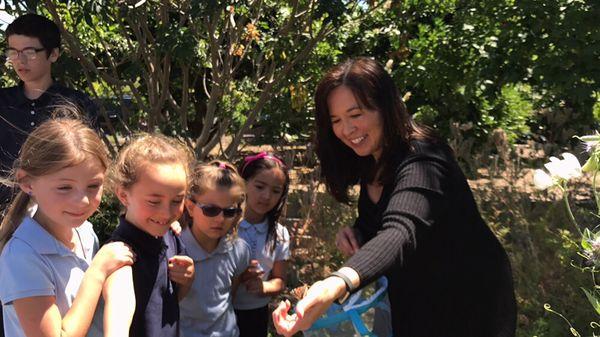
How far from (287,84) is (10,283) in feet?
13.8

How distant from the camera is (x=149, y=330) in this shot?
7.60 ft

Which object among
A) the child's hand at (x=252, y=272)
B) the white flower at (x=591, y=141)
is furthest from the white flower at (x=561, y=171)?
the child's hand at (x=252, y=272)

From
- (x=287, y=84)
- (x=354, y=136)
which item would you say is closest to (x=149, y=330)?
(x=354, y=136)

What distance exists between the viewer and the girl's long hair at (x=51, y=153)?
2216 mm

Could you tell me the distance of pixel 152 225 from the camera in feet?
7.63

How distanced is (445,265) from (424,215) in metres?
0.24

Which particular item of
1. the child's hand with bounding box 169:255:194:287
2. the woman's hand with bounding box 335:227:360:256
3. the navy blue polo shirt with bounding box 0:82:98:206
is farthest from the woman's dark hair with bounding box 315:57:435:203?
the navy blue polo shirt with bounding box 0:82:98:206

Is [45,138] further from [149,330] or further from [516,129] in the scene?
[516,129]

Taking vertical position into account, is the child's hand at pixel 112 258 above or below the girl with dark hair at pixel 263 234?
above

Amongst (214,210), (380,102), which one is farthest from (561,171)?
(214,210)

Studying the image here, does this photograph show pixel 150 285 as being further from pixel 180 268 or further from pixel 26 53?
pixel 26 53

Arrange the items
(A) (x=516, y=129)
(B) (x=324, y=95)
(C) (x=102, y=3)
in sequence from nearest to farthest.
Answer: (B) (x=324, y=95)
(C) (x=102, y=3)
(A) (x=516, y=129)

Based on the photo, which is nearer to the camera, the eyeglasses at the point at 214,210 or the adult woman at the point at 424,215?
the adult woman at the point at 424,215

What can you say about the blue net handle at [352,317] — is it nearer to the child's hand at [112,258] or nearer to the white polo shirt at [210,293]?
the child's hand at [112,258]
